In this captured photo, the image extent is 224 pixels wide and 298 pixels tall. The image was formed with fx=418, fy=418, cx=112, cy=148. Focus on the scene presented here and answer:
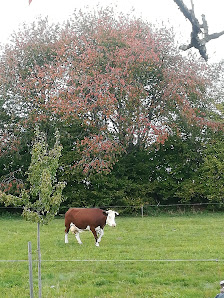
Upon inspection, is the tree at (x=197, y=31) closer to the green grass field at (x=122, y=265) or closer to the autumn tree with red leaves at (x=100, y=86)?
the green grass field at (x=122, y=265)

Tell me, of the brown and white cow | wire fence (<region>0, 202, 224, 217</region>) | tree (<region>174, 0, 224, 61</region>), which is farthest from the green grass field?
wire fence (<region>0, 202, 224, 217</region>)

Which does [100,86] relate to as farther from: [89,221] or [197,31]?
[197,31]

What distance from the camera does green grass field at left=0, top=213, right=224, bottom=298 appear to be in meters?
8.07

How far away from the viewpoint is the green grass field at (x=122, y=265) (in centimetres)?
807

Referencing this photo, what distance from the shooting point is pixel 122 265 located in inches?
397

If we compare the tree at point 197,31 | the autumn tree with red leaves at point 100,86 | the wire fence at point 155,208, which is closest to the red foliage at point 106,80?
the autumn tree with red leaves at point 100,86

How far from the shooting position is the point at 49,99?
24.2m

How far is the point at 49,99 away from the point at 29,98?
125cm

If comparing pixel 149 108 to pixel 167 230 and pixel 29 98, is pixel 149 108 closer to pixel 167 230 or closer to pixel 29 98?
pixel 29 98

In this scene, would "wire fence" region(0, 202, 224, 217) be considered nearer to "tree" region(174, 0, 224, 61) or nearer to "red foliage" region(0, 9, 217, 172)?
"red foliage" region(0, 9, 217, 172)

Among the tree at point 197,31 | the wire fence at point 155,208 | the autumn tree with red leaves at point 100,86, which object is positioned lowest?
the wire fence at point 155,208

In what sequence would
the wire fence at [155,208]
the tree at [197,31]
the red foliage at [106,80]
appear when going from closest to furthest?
the tree at [197,31] → the red foliage at [106,80] → the wire fence at [155,208]

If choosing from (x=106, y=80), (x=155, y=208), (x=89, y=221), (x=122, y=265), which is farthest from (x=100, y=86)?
(x=122, y=265)

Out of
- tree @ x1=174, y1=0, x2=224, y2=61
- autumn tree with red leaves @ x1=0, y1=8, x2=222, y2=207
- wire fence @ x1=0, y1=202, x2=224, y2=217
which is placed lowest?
wire fence @ x1=0, y1=202, x2=224, y2=217
